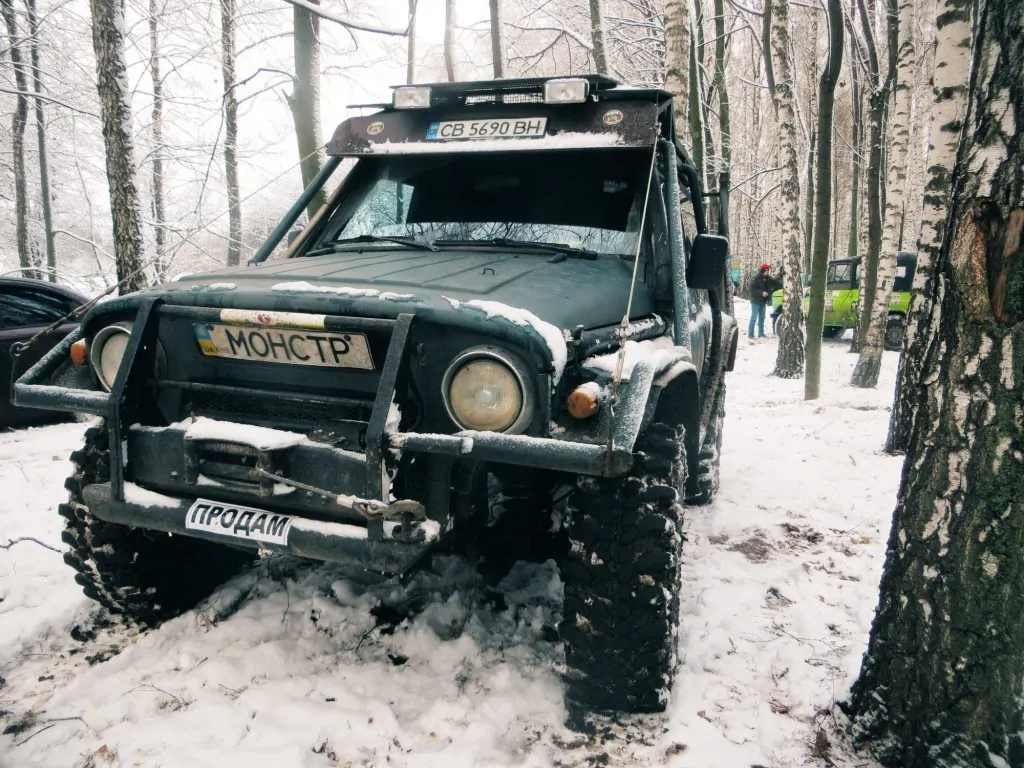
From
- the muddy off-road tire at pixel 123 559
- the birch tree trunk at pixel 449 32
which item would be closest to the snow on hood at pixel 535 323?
the muddy off-road tire at pixel 123 559

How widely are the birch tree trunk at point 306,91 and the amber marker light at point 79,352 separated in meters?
6.19

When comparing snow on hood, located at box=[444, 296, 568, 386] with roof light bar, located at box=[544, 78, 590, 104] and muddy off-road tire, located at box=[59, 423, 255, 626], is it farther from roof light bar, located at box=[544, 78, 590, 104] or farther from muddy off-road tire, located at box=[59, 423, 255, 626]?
muddy off-road tire, located at box=[59, 423, 255, 626]

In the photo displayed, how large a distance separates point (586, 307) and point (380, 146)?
5.57ft

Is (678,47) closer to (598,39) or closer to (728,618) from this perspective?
(598,39)

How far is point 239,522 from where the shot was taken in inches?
88.7

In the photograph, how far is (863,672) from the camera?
2.23 m

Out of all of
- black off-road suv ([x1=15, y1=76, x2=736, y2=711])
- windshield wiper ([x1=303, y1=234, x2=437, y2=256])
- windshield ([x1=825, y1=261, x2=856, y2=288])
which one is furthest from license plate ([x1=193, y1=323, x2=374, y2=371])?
windshield ([x1=825, y1=261, x2=856, y2=288])

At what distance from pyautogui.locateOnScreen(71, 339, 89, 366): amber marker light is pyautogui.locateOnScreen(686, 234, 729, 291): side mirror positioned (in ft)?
8.16

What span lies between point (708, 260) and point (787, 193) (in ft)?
24.9

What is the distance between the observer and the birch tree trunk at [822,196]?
7090mm

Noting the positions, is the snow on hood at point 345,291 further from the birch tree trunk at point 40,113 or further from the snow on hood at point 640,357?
the birch tree trunk at point 40,113

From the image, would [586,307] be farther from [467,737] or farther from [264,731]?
[264,731]

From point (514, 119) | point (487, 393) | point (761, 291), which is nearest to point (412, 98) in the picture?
point (514, 119)

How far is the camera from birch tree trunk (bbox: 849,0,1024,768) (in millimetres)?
1812
